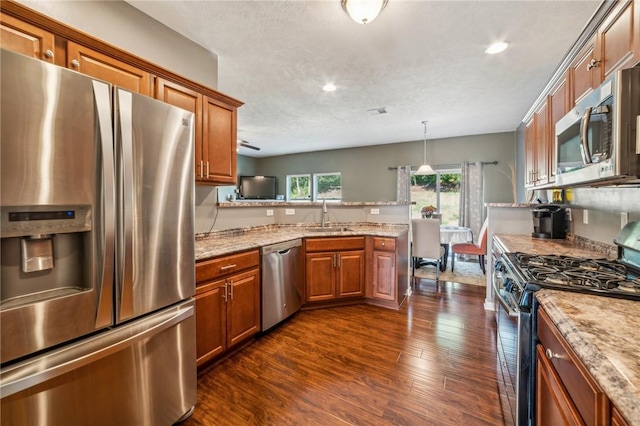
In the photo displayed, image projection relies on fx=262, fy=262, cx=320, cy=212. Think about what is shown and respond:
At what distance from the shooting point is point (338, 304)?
309cm

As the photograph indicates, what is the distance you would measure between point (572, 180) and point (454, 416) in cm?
147

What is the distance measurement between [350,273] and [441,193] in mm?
3936


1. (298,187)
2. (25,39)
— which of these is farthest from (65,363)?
(298,187)

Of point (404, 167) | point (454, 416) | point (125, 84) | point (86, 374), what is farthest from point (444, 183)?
point (86, 374)

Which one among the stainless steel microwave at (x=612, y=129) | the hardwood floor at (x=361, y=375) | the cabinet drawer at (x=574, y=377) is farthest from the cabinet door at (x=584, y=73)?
the hardwood floor at (x=361, y=375)

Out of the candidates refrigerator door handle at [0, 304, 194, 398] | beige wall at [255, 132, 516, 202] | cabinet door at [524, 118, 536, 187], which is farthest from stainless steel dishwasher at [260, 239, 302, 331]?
beige wall at [255, 132, 516, 202]

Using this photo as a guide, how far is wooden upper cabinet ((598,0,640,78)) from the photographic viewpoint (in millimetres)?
1173

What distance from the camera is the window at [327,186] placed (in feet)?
23.5

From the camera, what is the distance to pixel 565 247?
2.04 meters

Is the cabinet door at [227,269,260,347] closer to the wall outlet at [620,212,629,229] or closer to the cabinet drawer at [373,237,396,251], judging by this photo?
the cabinet drawer at [373,237,396,251]

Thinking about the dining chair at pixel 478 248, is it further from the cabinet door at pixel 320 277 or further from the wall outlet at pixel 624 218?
the cabinet door at pixel 320 277

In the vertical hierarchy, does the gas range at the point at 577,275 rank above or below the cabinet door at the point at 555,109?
below

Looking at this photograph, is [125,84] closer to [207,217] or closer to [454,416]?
[207,217]

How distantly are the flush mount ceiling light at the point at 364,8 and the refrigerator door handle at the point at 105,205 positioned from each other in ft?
4.82
